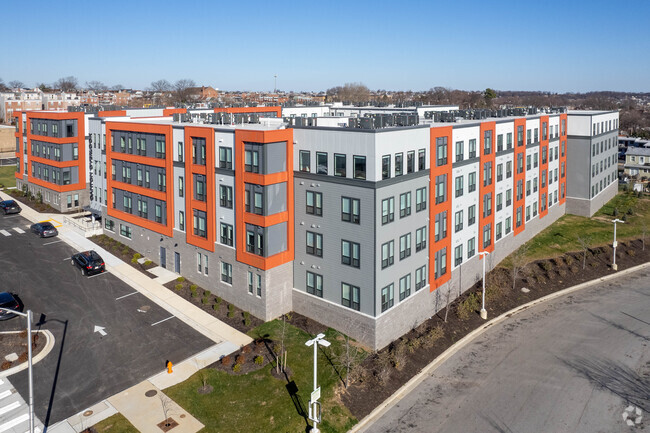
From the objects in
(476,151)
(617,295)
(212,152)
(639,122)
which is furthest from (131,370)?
(639,122)

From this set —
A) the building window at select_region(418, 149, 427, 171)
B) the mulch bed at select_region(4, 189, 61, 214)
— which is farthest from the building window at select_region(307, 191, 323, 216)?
the mulch bed at select_region(4, 189, 61, 214)

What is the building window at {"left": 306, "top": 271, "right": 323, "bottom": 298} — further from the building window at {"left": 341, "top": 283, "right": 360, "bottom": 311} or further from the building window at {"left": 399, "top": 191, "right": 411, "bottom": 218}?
the building window at {"left": 399, "top": 191, "right": 411, "bottom": 218}

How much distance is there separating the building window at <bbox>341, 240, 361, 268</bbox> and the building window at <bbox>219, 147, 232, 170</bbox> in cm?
1103

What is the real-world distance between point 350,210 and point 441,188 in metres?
9.63

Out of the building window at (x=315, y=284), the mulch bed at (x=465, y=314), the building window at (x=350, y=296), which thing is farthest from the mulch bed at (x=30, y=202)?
the mulch bed at (x=465, y=314)

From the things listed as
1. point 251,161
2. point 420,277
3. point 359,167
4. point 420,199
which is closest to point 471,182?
point 420,199

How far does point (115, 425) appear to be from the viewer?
27.2m

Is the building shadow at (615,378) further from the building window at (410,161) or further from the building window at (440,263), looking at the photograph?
the building window at (410,161)

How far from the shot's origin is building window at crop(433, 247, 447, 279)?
137ft

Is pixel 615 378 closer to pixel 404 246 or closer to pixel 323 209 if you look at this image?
pixel 404 246

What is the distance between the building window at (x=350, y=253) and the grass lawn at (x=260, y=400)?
6.75 metres

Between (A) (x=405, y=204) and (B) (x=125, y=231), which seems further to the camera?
(B) (x=125, y=231)

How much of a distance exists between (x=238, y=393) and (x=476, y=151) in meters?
29.6

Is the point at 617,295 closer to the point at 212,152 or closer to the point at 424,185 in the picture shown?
the point at 424,185
